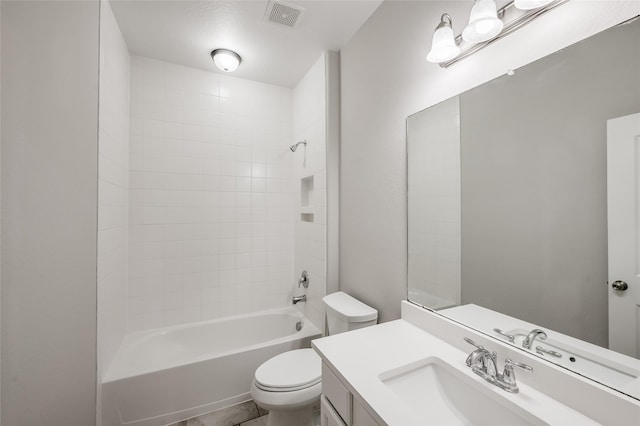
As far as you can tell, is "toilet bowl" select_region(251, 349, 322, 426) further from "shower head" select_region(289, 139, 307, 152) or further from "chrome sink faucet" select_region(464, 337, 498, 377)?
"shower head" select_region(289, 139, 307, 152)

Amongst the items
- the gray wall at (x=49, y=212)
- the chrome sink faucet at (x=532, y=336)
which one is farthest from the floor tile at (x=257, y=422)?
the chrome sink faucet at (x=532, y=336)

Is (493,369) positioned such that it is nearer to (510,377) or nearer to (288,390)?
(510,377)

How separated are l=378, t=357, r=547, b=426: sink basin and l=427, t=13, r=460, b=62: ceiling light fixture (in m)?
1.15

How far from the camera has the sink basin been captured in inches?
27.9

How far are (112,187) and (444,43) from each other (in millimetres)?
1949

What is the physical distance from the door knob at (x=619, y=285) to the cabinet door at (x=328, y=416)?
2.83 feet

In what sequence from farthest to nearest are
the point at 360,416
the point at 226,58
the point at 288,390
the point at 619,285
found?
the point at 226,58
the point at 288,390
the point at 360,416
the point at 619,285

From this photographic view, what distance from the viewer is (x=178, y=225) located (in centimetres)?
216

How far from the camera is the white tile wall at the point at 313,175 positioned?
6.51ft

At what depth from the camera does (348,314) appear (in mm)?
1445

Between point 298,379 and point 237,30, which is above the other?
point 237,30

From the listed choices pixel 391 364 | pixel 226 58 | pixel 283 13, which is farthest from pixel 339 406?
pixel 226 58

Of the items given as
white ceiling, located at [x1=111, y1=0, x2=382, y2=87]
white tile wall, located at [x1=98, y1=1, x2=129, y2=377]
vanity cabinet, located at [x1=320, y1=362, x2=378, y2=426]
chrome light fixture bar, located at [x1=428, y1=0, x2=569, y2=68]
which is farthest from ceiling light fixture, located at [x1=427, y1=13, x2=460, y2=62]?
white tile wall, located at [x1=98, y1=1, x2=129, y2=377]

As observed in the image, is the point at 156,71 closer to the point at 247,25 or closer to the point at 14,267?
the point at 247,25
